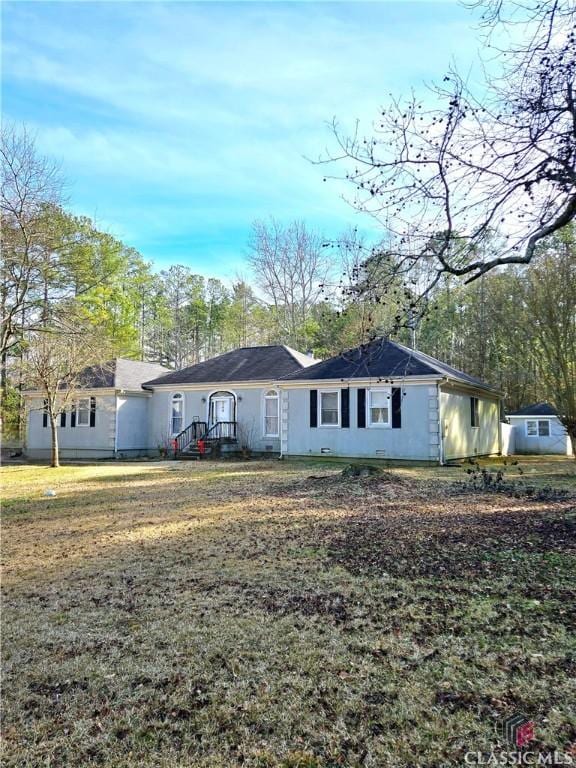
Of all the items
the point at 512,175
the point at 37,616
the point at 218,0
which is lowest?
the point at 37,616

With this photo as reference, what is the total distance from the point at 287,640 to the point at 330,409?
1408cm

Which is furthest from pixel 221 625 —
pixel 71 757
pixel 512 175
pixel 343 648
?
pixel 512 175

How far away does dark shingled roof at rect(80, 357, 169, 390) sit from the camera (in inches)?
837

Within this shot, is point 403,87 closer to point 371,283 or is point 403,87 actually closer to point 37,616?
point 371,283

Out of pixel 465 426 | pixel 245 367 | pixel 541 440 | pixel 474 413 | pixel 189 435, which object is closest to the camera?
pixel 465 426

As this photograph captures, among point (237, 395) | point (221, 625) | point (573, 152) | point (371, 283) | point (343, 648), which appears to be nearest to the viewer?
point (343, 648)

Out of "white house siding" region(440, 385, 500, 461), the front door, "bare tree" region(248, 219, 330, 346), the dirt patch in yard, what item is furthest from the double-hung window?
"bare tree" region(248, 219, 330, 346)

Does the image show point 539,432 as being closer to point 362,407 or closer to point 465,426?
point 465,426

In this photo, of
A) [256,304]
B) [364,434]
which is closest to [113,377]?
[364,434]

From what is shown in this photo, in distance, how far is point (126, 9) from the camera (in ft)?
20.2

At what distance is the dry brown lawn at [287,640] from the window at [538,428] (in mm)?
17980

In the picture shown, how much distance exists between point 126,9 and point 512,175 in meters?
5.14

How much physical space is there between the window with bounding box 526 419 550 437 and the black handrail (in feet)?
50.1

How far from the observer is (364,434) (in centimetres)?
1648
